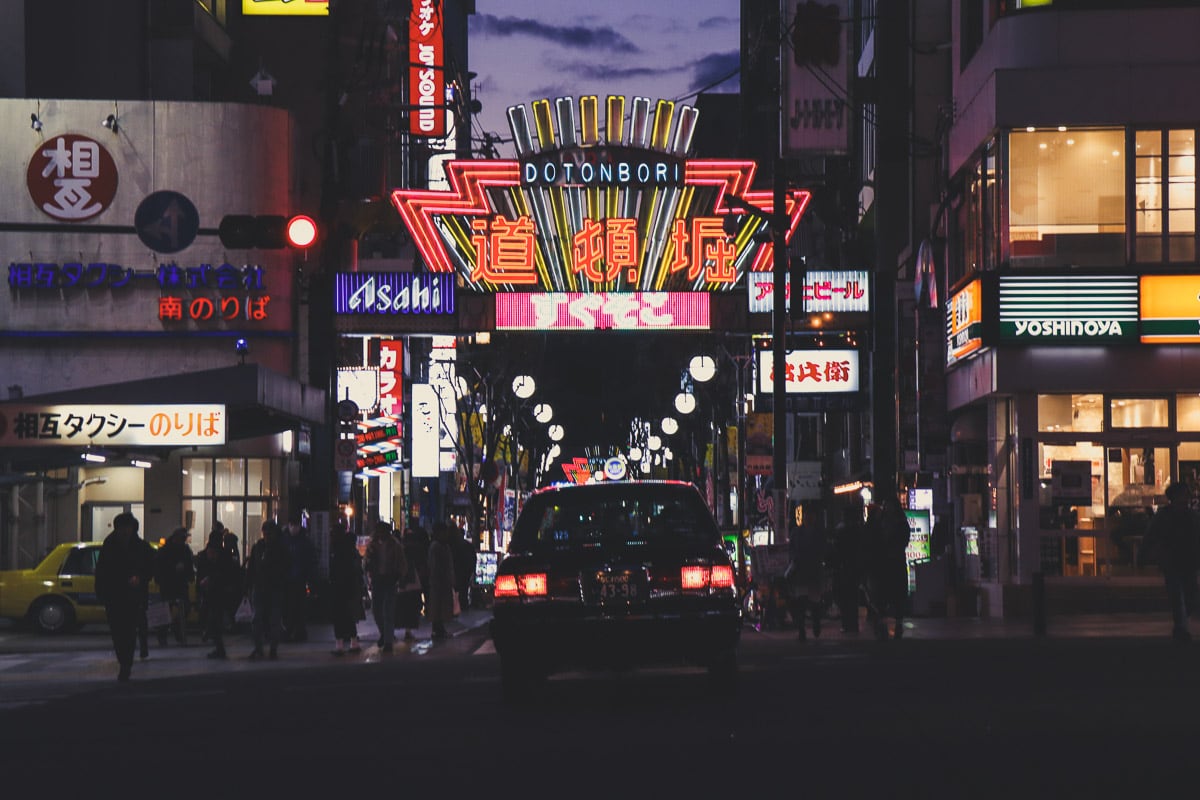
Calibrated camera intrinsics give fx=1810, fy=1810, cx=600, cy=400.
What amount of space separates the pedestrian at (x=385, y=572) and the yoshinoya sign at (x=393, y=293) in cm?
1257

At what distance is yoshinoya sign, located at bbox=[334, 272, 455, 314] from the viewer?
127ft

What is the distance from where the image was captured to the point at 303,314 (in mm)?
42656

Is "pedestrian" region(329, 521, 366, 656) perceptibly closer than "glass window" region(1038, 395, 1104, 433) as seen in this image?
Yes

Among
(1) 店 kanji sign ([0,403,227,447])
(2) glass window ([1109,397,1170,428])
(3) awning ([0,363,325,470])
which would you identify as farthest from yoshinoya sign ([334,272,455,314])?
(2) glass window ([1109,397,1170,428])

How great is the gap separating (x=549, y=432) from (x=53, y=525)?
2258 inches

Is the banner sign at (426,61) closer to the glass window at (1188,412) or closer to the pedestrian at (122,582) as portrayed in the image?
the glass window at (1188,412)

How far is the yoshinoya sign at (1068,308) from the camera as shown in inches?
1199

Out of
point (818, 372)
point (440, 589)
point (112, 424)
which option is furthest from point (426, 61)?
point (440, 589)

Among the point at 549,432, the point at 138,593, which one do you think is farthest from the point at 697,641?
the point at 549,432

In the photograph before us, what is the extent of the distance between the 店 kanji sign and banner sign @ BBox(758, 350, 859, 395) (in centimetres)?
1322

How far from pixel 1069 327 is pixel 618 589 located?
58.3 ft

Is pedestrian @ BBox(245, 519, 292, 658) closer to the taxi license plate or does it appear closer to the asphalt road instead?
the asphalt road

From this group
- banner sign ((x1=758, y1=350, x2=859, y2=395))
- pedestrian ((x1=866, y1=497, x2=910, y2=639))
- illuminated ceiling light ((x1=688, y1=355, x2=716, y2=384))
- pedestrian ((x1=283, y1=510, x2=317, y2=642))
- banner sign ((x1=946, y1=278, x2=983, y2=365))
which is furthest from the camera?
illuminated ceiling light ((x1=688, y1=355, x2=716, y2=384))

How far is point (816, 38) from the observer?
3859 centimetres
